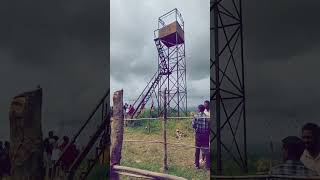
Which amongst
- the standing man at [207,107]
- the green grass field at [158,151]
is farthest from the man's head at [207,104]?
the green grass field at [158,151]

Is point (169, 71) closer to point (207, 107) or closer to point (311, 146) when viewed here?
point (207, 107)

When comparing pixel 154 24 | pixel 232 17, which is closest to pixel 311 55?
pixel 232 17

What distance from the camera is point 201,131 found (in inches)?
243

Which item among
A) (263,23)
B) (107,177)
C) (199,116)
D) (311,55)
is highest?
(263,23)

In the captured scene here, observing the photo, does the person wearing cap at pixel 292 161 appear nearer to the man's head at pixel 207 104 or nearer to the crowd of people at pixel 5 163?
the man's head at pixel 207 104

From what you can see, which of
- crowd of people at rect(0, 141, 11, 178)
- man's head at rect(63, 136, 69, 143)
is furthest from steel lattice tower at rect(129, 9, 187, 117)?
crowd of people at rect(0, 141, 11, 178)

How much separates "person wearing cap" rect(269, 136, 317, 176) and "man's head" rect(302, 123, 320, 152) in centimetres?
6

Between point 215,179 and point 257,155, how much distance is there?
55cm

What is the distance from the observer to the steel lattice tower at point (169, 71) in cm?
635

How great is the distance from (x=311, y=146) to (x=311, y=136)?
95 mm

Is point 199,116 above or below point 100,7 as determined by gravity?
below

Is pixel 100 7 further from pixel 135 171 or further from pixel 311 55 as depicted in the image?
pixel 311 55

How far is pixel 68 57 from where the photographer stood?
6.99m

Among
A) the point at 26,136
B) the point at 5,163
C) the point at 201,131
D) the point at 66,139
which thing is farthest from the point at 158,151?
the point at 5,163
